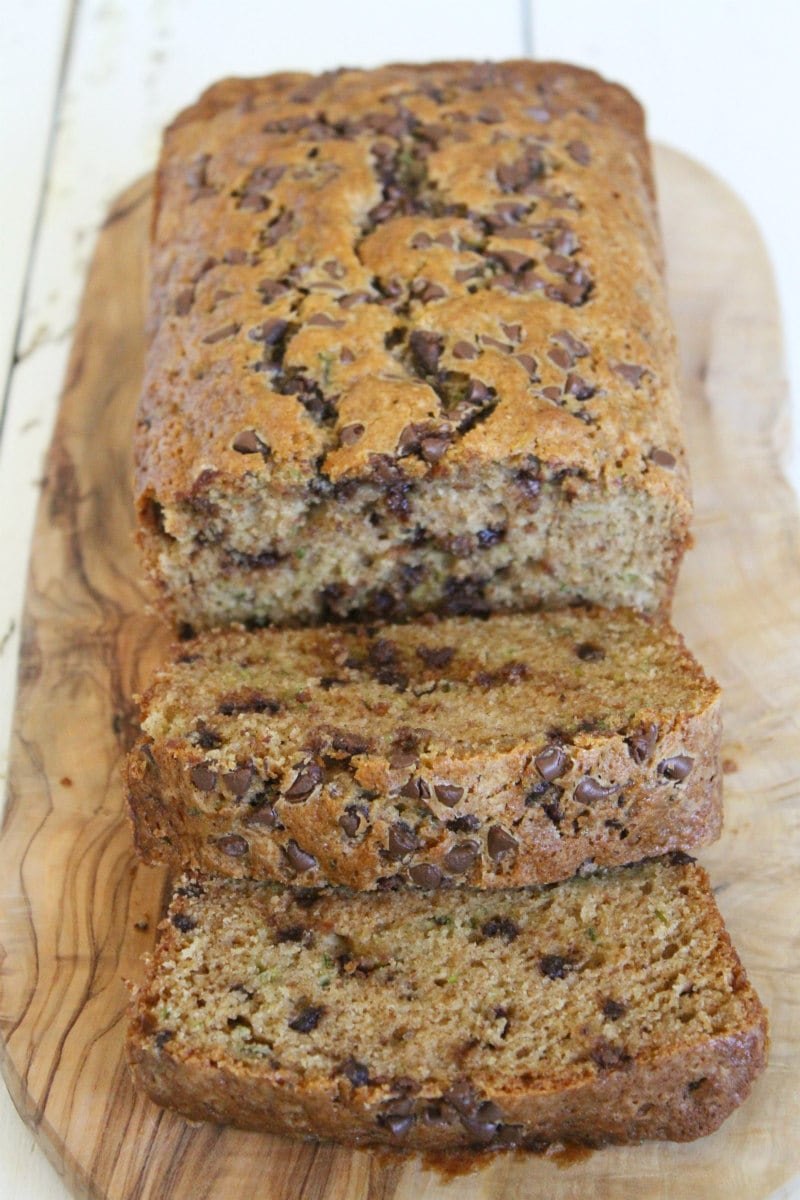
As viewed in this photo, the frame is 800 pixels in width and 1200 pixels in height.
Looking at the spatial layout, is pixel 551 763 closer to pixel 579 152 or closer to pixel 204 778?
pixel 204 778

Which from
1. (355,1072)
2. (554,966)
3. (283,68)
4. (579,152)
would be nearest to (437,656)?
(554,966)

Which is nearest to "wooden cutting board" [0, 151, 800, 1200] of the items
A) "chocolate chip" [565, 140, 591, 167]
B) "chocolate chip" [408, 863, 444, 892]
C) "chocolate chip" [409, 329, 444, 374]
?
"chocolate chip" [408, 863, 444, 892]

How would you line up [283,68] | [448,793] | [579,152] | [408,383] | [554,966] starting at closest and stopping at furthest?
[448,793]
[554,966]
[408,383]
[579,152]
[283,68]

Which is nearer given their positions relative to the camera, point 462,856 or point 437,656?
point 462,856

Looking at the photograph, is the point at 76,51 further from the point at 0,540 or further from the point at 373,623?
the point at 373,623

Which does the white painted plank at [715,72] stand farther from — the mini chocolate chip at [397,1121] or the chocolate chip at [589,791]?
the mini chocolate chip at [397,1121]

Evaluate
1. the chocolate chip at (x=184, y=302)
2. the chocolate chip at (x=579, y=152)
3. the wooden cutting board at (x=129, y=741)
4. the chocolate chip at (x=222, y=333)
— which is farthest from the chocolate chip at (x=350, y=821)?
the chocolate chip at (x=579, y=152)
